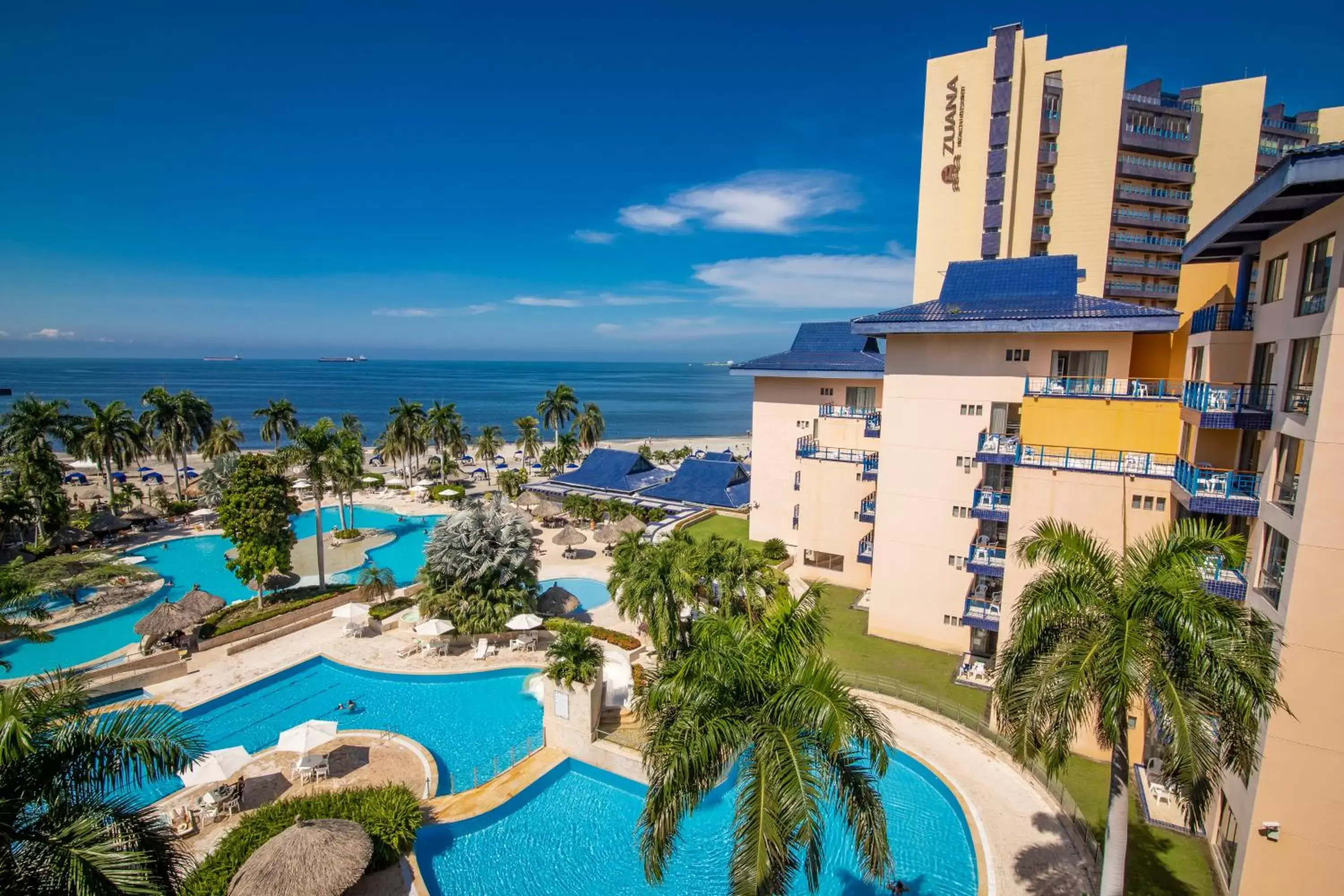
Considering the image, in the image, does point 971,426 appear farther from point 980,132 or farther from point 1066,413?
point 980,132

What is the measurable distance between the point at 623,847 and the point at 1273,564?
1649cm

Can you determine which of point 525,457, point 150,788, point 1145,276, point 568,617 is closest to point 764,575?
point 568,617

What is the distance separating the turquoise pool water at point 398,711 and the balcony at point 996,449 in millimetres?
18149

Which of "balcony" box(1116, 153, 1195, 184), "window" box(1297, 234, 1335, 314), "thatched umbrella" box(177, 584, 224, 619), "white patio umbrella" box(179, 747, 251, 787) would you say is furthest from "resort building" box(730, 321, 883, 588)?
"thatched umbrella" box(177, 584, 224, 619)

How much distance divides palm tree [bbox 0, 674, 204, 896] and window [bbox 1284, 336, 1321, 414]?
20352 mm

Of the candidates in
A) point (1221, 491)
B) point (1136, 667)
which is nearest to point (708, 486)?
point (1221, 491)

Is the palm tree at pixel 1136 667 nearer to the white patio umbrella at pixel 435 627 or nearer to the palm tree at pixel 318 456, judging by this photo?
the white patio umbrella at pixel 435 627

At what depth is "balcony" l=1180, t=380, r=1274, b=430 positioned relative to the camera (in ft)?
49.1

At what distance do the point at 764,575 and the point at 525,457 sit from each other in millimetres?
59148

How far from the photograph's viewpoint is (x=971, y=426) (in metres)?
24.5

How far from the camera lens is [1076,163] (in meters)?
47.6

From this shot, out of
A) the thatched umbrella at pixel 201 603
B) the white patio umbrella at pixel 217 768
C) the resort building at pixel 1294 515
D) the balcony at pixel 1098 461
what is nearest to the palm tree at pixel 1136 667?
the resort building at pixel 1294 515

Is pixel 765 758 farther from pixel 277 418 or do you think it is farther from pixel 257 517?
pixel 277 418

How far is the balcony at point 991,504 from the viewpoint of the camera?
2300 cm
